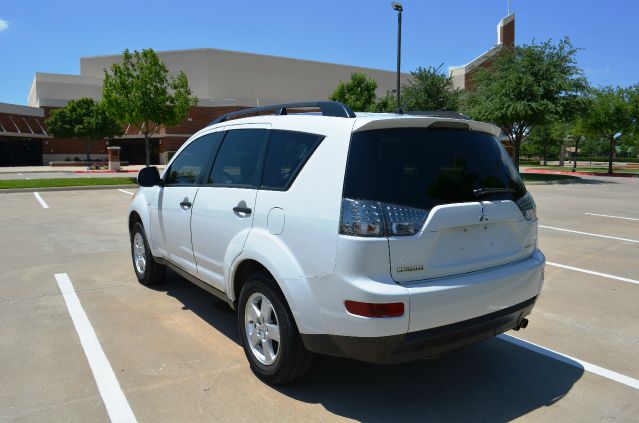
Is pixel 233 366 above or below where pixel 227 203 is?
below

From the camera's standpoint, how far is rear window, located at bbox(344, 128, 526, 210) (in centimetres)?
290

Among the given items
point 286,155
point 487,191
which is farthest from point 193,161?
point 487,191

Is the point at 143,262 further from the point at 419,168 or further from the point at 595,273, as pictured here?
the point at 595,273

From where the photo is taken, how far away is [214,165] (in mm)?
4285

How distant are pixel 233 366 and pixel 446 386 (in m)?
1.57

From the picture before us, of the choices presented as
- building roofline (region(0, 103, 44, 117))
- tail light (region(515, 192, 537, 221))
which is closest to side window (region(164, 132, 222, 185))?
tail light (region(515, 192, 537, 221))

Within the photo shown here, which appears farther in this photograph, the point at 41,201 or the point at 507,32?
the point at 507,32

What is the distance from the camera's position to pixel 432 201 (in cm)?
297

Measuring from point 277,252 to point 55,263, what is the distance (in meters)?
5.28

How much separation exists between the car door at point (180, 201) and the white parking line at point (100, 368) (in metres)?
0.97

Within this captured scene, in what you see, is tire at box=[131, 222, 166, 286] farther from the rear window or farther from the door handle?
the rear window

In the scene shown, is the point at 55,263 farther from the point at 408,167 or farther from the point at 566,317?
the point at 566,317

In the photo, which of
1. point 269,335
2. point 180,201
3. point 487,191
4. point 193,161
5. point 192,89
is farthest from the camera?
point 192,89

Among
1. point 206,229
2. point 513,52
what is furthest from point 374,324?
point 513,52
